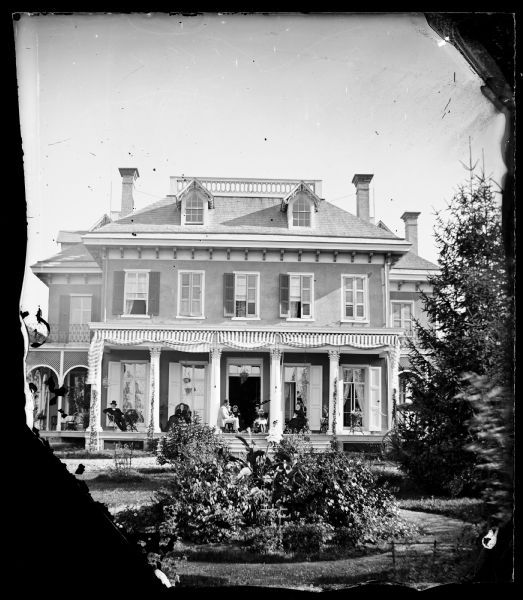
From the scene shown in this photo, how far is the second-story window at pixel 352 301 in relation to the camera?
20.6 ft

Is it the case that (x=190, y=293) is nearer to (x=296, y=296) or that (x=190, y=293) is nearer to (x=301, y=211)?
(x=296, y=296)

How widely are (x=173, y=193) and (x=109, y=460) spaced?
2.48 meters

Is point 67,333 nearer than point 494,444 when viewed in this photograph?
No

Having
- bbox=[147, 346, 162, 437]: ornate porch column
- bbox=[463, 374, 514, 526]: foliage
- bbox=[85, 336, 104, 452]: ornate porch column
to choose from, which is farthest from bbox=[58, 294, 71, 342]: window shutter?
bbox=[463, 374, 514, 526]: foliage

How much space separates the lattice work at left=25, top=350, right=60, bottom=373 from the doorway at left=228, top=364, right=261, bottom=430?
5.02 ft

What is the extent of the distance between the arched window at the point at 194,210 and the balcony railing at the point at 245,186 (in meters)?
0.13

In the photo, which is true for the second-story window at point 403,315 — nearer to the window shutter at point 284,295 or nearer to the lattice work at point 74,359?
the window shutter at point 284,295

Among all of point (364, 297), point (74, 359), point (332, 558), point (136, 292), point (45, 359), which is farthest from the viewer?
point (364, 297)

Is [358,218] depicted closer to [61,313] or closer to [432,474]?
[432,474]

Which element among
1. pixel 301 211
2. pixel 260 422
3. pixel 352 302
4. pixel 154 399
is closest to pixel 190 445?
pixel 154 399

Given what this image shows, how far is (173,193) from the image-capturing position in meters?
6.17

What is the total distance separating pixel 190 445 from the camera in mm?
6031

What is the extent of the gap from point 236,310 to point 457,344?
200 centimetres

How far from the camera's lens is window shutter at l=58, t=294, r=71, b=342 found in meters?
5.78
